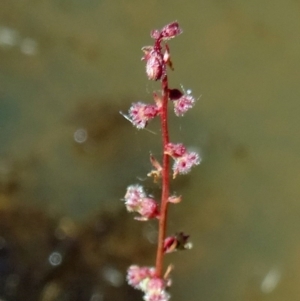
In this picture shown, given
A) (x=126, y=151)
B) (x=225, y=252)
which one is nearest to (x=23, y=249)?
(x=126, y=151)

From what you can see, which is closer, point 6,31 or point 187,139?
point 187,139

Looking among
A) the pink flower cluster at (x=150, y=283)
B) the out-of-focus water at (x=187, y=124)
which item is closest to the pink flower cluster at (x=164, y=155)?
the pink flower cluster at (x=150, y=283)

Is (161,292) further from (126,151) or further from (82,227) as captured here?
(126,151)

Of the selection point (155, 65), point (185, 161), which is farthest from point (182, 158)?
point (155, 65)

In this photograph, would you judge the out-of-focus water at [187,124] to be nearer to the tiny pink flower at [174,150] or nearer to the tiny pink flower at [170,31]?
the tiny pink flower at [174,150]

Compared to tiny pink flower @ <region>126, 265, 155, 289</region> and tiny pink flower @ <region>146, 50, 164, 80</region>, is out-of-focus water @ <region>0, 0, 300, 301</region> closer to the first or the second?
tiny pink flower @ <region>126, 265, 155, 289</region>

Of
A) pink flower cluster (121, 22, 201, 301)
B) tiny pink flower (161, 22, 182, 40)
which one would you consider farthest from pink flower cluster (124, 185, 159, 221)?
tiny pink flower (161, 22, 182, 40)

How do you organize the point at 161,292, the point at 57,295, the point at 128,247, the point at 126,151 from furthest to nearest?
the point at 126,151 < the point at 128,247 < the point at 57,295 < the point at 161,292
